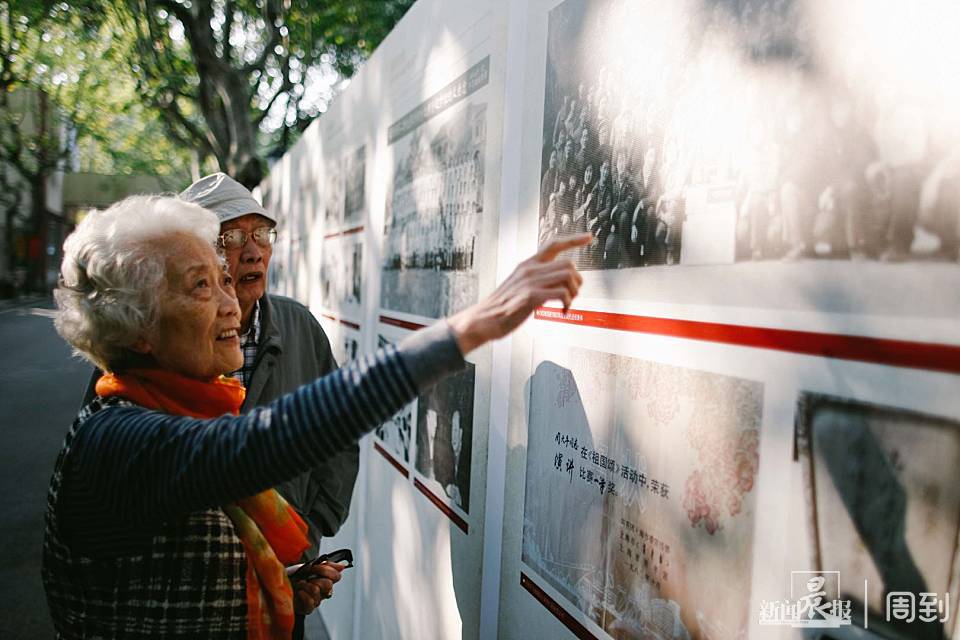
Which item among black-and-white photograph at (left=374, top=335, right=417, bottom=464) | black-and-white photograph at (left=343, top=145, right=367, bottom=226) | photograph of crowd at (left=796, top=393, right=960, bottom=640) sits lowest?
black-and-white photograph at (left=374, top=335, right=417, bottom=464)

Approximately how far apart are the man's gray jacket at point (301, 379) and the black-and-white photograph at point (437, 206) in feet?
1.09

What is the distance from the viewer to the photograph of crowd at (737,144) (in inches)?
29.9

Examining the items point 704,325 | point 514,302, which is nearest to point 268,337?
point 514,302

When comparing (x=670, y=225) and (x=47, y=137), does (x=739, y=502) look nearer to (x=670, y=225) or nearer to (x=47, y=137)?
(x=670, y=225)

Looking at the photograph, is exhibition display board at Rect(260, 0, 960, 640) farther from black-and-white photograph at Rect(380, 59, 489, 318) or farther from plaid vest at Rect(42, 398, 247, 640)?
plaid vest at Rect(42, 398, 247, 640)

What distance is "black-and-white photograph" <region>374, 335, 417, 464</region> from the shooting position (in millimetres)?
2430

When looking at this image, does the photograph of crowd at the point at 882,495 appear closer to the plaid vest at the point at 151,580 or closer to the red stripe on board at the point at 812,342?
the red stripe on board at the point at 812,342

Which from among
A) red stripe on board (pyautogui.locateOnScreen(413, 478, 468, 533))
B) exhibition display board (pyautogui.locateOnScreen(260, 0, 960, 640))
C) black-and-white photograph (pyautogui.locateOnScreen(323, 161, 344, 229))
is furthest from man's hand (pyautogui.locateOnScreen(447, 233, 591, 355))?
black-and-white photograph (pyautogui.locateOnScreen(323, 161, 344, 229))

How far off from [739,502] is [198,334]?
1059 mm

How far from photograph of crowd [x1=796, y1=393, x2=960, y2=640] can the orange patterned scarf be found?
3.58 feet

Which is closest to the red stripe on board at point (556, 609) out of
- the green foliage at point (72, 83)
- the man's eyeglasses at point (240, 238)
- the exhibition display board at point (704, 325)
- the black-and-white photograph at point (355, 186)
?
the exhibition display board at point (704, 325)

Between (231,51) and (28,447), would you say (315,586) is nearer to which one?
(28,447)

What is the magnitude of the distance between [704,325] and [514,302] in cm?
28

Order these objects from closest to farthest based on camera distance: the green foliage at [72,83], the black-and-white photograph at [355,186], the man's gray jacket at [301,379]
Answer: the man's gray jacket at [301,379] < the black-and-white photograph at [355,186] < the green foliage at [72,83]
